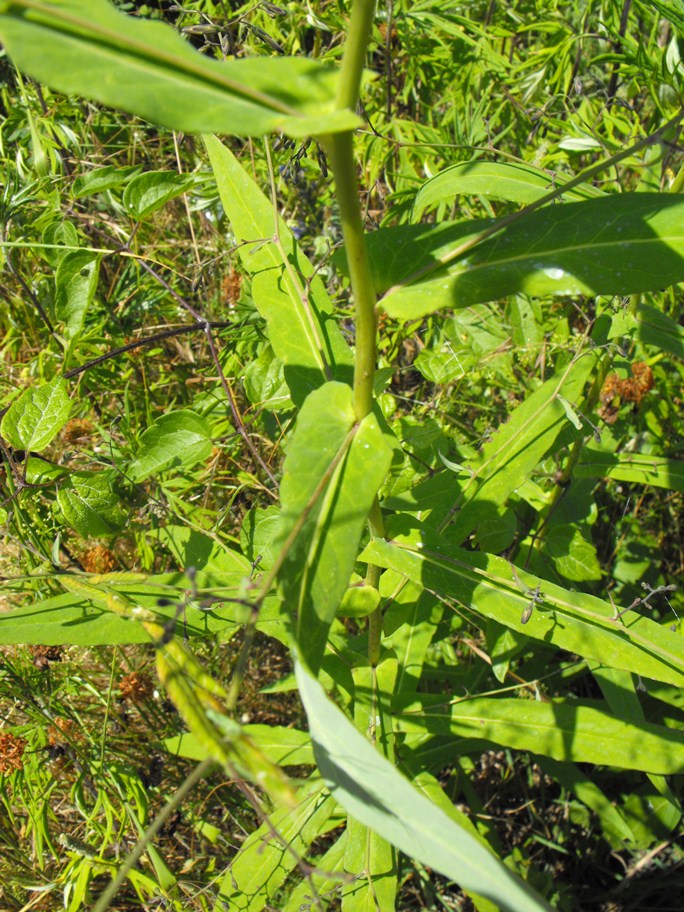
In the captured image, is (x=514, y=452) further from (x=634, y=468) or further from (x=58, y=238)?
(x=58, y=238)

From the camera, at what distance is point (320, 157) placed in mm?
1899

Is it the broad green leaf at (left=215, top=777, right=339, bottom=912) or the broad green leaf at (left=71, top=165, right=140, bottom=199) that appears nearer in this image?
the broad green leaf at (left=215, top=777, right=339, bottom=912)

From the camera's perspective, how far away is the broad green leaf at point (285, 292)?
5.21 ft

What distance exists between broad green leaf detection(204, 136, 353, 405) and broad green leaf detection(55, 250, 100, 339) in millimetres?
389

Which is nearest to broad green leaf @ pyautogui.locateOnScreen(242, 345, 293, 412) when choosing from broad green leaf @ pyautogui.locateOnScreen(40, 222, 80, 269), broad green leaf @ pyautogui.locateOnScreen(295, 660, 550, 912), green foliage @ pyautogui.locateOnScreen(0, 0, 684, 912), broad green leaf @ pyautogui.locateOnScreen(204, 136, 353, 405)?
green foliage @ pyautogui.locateOnScreen(0, 0, 684, 912)

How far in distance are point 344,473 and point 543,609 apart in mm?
604

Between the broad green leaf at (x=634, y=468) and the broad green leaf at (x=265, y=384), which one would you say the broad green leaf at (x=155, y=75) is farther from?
the broad green leaf at (x=634, y=468)

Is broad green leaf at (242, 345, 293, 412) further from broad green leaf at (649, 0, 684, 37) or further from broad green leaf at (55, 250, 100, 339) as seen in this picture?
broad green leaf at (649, 0, 684, 37)

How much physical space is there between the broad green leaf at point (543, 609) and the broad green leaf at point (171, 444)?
22.0 inches

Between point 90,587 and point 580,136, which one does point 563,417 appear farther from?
point 90,587

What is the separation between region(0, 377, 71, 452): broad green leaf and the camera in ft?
5.77

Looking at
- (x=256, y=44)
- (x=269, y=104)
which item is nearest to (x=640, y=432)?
(x=256, y=44)

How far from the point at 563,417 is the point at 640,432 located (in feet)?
3.33

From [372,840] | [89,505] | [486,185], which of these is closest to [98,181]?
[89,505]
